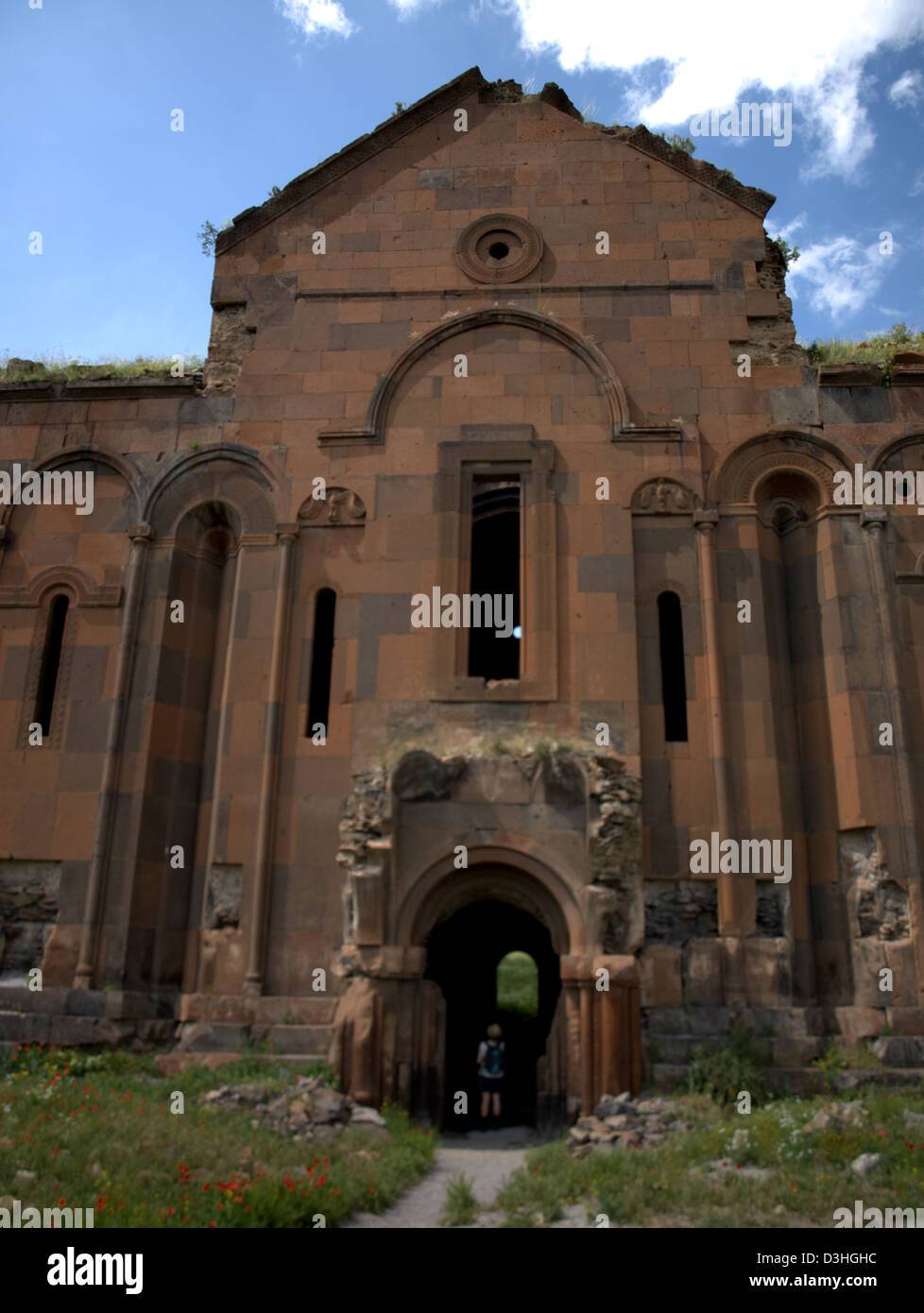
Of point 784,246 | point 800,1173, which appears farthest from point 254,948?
point 784,246

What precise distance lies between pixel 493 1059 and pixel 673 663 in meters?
5.10

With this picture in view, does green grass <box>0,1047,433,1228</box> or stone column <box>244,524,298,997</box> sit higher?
stone column <box>244,524,298,997</box>

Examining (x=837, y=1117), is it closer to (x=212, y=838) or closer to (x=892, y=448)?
(x=212, y=838)

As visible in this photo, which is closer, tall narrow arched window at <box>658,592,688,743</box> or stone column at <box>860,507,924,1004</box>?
stone column at <box>860,507,924,1004</box>

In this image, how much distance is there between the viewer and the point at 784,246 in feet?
46.6

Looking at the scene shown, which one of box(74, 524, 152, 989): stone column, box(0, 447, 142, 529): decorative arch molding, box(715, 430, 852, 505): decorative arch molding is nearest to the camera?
box(74, 524, 152, 989): stone column

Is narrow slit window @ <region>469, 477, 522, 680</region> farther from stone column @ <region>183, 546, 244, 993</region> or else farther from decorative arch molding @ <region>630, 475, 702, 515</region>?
stone column @ <region>183, 546, 244, 993</region>

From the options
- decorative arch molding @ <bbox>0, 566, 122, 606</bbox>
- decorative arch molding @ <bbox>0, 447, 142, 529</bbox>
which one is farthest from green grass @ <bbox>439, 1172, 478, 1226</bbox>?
decorative arch molding @ <bbox>0, 447, 142, 529</bbox>

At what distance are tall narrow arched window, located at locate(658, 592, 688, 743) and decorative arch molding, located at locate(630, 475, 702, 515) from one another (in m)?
1.05

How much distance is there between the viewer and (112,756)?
1233 cm

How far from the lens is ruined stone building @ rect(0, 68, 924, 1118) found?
436 inches

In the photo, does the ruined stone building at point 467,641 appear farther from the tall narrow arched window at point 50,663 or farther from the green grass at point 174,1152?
the green grass at point 174,1152

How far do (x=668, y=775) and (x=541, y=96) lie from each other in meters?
9.93
